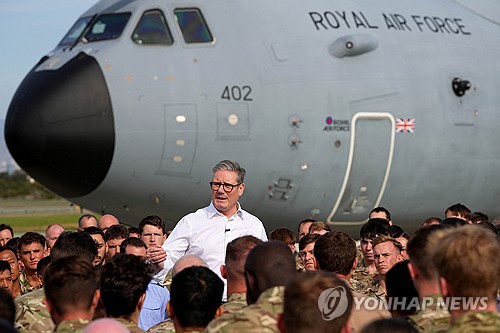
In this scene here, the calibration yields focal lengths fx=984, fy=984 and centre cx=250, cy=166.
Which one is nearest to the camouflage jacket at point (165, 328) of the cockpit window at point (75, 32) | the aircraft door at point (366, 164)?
the aircraft door at point (366, 164)

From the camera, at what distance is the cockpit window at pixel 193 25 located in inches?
561

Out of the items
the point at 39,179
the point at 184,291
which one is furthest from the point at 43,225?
the point at 184,291

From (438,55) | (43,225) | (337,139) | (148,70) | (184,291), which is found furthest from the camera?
(43,225)

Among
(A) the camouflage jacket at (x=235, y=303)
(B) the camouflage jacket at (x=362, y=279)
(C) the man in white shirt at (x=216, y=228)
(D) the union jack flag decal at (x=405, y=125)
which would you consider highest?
(D) the union jack flag decal at (x=405, y=125)

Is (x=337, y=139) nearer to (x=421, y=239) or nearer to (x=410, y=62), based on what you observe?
(x=410, y=62)

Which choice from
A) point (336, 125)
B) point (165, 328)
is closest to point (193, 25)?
point (336, 125)

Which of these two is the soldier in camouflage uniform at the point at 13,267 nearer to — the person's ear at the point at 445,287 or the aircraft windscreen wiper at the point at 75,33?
the aircraft windscreen wiper at the point at 75,33

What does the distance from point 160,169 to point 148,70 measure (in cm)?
140

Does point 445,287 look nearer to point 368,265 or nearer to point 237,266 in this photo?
point 237,266

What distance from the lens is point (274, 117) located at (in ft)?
46.3

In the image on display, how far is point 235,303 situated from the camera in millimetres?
6605

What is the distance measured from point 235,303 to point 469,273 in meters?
2.09

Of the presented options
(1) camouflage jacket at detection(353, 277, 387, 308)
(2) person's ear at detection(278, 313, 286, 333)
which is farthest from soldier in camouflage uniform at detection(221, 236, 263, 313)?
(1) camouflage jacket at detection(353, 277, 387, 308)

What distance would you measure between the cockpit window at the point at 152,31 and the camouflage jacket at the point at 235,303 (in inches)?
310
